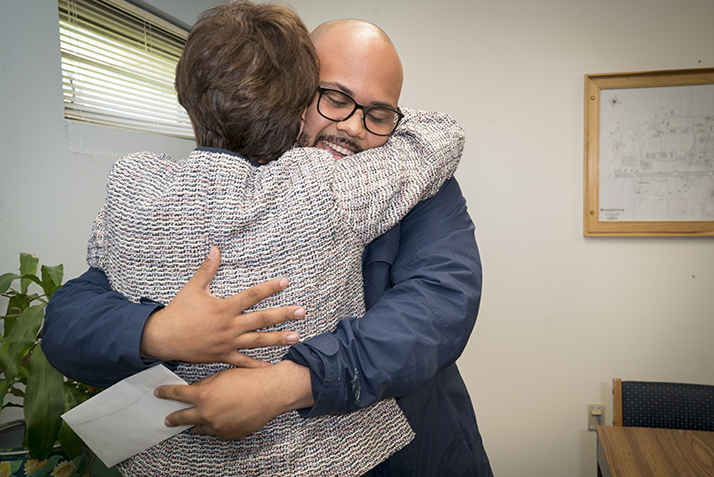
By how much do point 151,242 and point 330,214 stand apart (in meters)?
0.28

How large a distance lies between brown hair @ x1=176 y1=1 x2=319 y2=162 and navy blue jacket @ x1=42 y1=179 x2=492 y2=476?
33 centimetres

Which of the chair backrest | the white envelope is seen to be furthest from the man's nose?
the chair backrest

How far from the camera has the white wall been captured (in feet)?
7.73

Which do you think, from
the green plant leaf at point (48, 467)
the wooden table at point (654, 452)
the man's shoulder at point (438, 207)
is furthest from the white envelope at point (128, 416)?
the wooden table at point (654, 452)

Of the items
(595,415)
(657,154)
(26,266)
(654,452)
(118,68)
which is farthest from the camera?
(595,415)

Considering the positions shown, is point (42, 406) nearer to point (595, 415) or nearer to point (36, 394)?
point (36, 394)

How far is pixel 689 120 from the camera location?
91.0 inches

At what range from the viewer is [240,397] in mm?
653

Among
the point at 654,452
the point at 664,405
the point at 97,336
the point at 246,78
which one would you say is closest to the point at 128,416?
the point at 97,336

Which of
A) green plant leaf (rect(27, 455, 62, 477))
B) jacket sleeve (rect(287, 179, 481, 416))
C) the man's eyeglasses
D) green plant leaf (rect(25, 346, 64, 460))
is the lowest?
green plant leaf (rect(27, 455, 62, 477))

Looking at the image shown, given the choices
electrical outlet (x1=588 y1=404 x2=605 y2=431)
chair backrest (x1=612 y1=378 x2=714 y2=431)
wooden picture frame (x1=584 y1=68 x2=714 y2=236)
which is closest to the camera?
chair backrest (x1=612 y1=378 x2=714 y2=431)

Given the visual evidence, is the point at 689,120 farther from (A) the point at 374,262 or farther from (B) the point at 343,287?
(B) the point at 343,287

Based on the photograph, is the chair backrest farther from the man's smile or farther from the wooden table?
the man's smile

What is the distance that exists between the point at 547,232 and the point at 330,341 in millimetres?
2144
